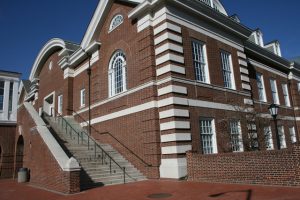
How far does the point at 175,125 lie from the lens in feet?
39.4

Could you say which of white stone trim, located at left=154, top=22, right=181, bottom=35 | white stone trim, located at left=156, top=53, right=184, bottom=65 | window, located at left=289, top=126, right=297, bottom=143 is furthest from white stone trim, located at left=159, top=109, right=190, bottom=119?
window, located at left=289, top=126, right=297, bottom=143

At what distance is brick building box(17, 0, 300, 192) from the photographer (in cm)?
1244

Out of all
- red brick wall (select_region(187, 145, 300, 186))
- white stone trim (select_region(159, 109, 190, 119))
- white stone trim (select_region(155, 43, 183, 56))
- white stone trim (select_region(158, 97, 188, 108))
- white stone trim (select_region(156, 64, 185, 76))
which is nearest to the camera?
red brick wall (select_region(187, 145, 300, 186))

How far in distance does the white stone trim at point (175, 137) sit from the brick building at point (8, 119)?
1620cm

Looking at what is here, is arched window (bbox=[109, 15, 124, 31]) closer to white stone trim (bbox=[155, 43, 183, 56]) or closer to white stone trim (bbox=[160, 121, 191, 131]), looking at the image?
white stone trim (bbox=[155, 43, 183, 56])

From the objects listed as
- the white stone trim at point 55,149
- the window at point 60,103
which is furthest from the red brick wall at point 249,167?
the window at point 60,103

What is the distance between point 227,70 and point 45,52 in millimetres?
16774

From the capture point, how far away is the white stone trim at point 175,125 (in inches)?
474

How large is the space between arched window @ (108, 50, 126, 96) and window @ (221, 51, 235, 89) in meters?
5.96

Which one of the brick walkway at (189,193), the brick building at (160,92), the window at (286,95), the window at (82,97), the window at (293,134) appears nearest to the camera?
the brick walkway at (189,193)

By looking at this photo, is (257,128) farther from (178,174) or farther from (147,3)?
(147,3)

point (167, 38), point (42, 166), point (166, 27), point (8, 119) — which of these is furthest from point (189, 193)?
point (8, 119)

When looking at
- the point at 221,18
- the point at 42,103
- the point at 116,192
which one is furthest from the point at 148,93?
the point at 42,103

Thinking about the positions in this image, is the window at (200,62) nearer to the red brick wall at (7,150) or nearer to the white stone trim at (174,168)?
the white stone trim at (174,168)
